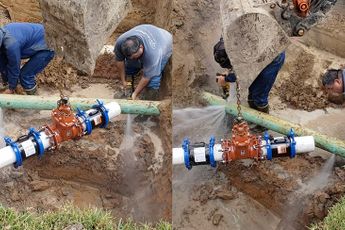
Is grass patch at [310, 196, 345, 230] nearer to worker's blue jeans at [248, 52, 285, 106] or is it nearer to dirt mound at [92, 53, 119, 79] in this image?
worker's blue jeans at [248, 52, 285, 106]

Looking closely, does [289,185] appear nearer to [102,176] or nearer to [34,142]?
[102,176]

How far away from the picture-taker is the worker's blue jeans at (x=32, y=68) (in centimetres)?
614

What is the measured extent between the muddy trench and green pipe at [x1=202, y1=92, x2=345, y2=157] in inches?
7.9

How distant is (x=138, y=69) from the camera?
6273mm

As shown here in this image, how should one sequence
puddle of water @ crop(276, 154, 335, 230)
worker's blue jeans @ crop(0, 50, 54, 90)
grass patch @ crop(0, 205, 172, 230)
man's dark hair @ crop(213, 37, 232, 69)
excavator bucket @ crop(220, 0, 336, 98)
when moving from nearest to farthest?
excavator bucket @ crop(220, 0, 336, 98) → grass patch @ crop(0, 205, 172, 230) → man's dark hair @ crop(213, 37, 232, 69) → puddle of water @ crop(276, 154, 335, 230) → worker's blue jeans @ crop(0, 50, 54, 90)

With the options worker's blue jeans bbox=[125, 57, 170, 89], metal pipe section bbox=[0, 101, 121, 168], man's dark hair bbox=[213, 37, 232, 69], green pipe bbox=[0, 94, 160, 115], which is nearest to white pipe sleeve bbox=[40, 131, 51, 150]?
metal pipe section bbox=[0, 101, 121, 168]

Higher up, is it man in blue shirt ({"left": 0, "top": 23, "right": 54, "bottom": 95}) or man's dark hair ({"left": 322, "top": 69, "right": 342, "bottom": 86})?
man in blue shirt ({"left": 0, "top": 23, "right": 54, "bottom": 95})

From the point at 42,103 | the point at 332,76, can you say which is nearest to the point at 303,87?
the point at 332,76

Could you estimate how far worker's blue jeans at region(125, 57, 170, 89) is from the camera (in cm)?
597

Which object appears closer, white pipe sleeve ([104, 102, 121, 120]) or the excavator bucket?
the excavator bucket

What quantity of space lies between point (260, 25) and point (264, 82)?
160 centimetres

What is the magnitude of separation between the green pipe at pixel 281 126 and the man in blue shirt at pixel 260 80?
20 cm

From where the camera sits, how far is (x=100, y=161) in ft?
18.6

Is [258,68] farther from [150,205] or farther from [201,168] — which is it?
[150,205]
